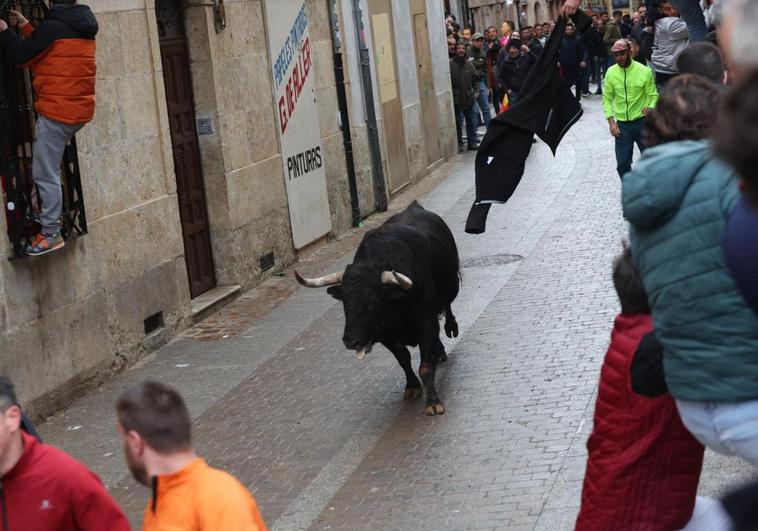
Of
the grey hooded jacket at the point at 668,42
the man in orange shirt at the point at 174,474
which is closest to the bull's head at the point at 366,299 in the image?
the grey hooded jacket at the point at 668,42

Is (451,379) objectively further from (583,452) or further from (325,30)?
(325,30)

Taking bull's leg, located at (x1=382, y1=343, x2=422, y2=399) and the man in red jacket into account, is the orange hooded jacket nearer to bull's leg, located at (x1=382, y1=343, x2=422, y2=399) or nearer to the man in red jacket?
bull's leg, located at (x1=382, y1=343, x2=422, y2=399)

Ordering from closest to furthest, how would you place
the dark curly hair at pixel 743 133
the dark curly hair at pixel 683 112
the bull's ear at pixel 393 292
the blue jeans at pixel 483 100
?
the dark curly hair at pixel 743 133 → the dark curly hair at pixel 683 112 → the bull's ear at pixel 393 292 → the blue jeans at pixel 483 100

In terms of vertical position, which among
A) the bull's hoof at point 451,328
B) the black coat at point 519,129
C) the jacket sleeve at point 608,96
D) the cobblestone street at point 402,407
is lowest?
the cobblestone street at point 402,407

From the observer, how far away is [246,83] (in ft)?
51.1

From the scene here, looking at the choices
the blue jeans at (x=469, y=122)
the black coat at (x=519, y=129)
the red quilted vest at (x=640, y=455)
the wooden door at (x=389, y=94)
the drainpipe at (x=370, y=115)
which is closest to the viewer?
the red quilted vest at (x=640, y=455)

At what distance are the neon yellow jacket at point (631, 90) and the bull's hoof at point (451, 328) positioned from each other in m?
5.57

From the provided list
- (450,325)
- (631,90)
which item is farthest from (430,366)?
(631,90)

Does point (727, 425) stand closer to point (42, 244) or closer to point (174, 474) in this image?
point (174, 474)

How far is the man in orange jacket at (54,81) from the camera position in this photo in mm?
10484

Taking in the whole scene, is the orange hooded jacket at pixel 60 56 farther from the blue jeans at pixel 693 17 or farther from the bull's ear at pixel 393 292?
the blue jeans at pixel 693 17

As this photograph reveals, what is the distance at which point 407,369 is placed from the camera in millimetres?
10266

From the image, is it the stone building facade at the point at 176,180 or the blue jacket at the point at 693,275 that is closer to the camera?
the blue jacket at the point at 693,275

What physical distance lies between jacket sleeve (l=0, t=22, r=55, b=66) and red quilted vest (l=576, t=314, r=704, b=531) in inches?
262
